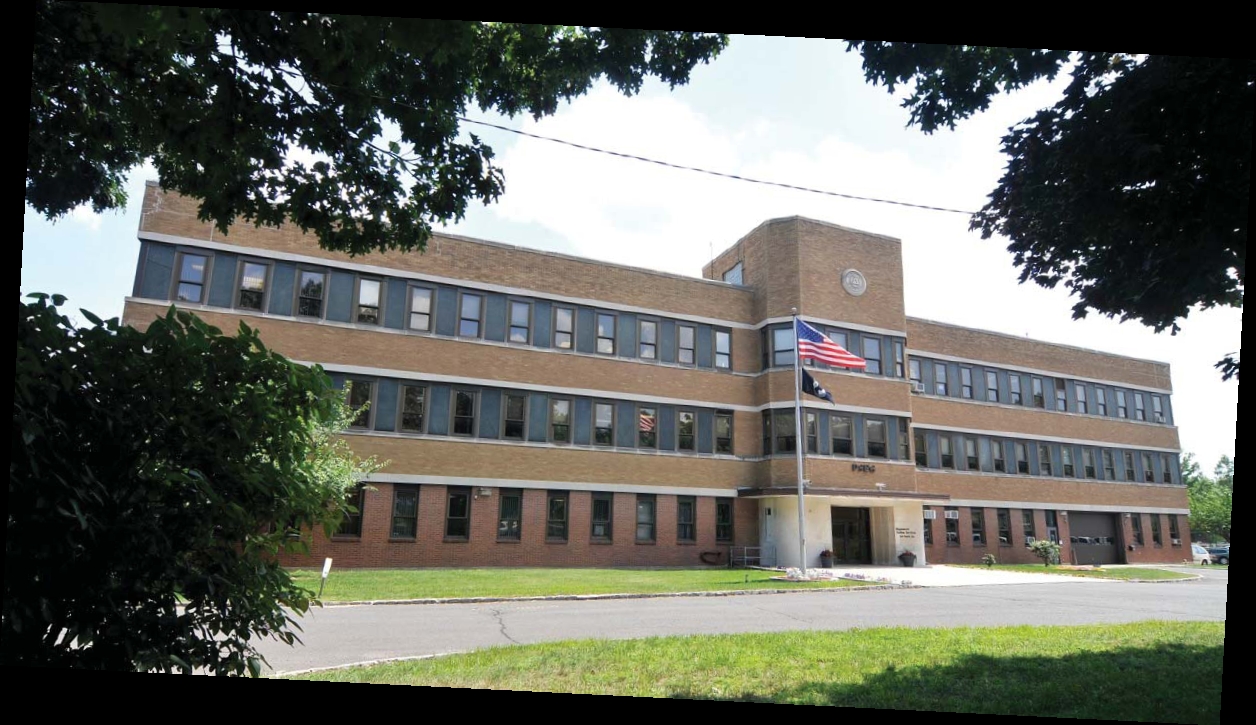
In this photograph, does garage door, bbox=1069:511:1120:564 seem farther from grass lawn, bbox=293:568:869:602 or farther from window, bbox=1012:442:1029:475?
grass lawn, bbox=293:568:869:602

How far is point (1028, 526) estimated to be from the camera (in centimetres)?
→ 3662

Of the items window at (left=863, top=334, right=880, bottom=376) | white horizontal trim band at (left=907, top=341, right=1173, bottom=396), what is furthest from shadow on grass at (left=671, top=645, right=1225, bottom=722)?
white horizontal trim band at (left=907, top=341, right=1173, bottom=396)

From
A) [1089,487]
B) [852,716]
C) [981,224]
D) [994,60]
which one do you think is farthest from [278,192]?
[1089,487]

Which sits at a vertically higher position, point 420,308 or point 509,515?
point 420,308

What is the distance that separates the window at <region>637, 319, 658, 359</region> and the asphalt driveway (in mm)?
11899

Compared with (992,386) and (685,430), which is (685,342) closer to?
(685,430)

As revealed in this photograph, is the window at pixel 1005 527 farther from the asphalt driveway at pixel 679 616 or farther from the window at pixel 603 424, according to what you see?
the window at pixel 603 424

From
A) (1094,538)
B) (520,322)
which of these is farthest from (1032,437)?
(520,322)

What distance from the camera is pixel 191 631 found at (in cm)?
371

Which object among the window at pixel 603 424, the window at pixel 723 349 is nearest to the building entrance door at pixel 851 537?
the window at pixel 723 349

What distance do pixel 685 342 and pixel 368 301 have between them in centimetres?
1207

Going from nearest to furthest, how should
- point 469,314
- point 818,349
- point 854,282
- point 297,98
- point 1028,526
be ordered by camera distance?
point 297,98 → point 818,349 → point 469,314 → point 854,282 → point 1028,526

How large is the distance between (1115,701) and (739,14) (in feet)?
21.9

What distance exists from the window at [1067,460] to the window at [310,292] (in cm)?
3533
